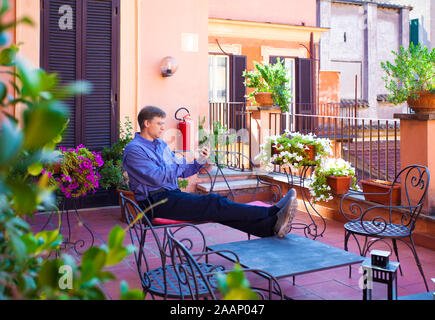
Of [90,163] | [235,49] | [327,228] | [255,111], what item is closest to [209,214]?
[90,163]

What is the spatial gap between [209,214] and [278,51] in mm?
10032

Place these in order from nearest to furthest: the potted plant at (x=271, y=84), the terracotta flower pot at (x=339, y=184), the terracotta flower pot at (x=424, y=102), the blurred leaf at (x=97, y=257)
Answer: the blurred leaf at (x=97, y=257)
the terracotta flower pot at (x=424, y=102)
the terracotta flower pot at (x=339, y=184)
the potted plant at (x=271, y=84)

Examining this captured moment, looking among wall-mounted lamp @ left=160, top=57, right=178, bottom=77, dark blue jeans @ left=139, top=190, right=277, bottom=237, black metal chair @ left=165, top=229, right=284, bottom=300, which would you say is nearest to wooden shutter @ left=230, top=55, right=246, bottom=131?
wall-mounted lamp @ left=160, top=57, right=178, bottom=77

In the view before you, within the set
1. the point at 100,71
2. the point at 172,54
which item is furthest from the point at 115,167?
the point at 172,54

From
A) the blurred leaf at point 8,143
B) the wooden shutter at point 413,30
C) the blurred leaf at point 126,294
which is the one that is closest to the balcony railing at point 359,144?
the wooden shutter at point 413,30

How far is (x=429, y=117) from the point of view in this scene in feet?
14.9

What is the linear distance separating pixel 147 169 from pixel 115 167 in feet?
7.36

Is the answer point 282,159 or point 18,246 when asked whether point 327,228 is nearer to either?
point 282,159

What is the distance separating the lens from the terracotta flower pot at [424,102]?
15.0 feet

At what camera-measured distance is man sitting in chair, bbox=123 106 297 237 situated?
3482 millimetres

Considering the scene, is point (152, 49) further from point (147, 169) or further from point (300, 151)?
point (147, 169)

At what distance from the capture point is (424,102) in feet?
15.1

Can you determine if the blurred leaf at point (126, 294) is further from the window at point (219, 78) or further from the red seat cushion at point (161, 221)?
the window at point (219, 78)
